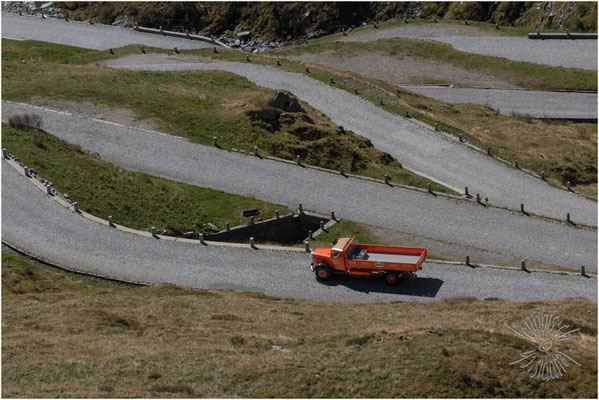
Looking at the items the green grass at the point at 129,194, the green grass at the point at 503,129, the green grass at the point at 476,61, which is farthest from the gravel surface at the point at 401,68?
the green grass at the point at 129,194

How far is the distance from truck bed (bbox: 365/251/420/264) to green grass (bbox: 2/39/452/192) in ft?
45.3

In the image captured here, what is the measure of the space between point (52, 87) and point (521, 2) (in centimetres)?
6127

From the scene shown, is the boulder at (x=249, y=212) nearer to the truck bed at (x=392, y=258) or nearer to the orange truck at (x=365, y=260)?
the orange truck at (x=365, y=260)

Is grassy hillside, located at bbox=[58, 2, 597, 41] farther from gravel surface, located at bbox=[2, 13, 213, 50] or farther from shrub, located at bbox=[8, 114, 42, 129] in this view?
shrub, located at bbox=[8, 114, 42, 129]

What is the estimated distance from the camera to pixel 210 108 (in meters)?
59.2

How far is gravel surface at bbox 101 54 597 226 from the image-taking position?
2041 inches

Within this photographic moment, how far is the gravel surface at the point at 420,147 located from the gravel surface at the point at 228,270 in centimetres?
1261

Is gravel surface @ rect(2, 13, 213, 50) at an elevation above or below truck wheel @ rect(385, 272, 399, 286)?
above

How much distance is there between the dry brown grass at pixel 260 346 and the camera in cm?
2389

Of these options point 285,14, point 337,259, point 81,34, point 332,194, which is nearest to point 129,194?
point 332,194

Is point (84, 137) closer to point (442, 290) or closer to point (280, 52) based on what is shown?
point (442, 290)

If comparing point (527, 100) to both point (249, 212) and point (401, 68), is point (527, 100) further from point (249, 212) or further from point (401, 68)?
point (249, 212)

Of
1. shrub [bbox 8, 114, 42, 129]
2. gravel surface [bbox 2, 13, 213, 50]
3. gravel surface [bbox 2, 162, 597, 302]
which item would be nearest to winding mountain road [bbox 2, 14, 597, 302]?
gravel surface [bbox 2, 162, 597, 302]

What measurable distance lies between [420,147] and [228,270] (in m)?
25.5
